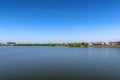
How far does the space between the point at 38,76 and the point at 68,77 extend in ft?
8.96

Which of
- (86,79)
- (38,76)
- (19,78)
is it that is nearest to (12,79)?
(19,78)

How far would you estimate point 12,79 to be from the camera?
40.4ft

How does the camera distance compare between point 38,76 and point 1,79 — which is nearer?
point 1,79

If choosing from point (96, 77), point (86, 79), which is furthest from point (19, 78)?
point (96, 77)

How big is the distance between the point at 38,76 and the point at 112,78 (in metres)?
6.60

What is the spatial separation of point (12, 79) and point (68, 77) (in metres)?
4.84

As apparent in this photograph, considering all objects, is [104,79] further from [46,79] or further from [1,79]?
[1,79]

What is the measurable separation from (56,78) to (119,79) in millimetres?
5406

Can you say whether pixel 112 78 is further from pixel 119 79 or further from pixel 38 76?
pixel 38 76

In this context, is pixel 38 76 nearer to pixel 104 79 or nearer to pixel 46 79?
pixel 46 79

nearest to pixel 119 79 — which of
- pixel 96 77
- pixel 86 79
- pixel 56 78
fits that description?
pixel 96 77

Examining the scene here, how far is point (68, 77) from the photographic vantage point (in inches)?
516

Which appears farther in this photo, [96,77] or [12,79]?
[96,77]

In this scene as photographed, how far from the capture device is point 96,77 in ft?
43.0
